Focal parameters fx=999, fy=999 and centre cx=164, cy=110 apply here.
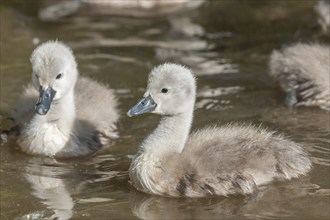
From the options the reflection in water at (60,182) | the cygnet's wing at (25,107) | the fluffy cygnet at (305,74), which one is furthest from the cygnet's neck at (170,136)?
the fluffy cygnet at (305,74)

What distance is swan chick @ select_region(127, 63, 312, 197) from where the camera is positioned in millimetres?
6953

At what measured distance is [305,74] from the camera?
8883 millimetres

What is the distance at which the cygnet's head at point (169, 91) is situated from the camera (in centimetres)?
720

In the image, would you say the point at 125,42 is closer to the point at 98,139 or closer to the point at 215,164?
the point at 98,139

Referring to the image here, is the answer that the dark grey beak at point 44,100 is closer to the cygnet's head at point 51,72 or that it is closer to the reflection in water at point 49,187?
the cygnet's head at point 51,72

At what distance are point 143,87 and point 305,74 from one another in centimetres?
161

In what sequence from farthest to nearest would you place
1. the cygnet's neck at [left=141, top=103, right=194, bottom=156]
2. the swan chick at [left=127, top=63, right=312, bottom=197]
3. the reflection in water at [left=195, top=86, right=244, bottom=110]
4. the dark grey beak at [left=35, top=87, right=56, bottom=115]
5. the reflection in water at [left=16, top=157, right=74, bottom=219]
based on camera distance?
the reflection in water at [left=195, top=86, right=244, bottom=110], the dark grey beak at [left=35, top=87, right=56, bottom=115], the cygnet's neck at [left=141, top=103, right=194, bottom=156], the swan chick at [left=127, top=63, right=312, bottom=197], the reflection in water at [left=16, top=157, right=74, bottom=219]

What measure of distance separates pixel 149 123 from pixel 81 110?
0.61 meters

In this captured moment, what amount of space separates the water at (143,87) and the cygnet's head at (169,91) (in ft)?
2.06

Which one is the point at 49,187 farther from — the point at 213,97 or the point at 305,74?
the point at 305,74

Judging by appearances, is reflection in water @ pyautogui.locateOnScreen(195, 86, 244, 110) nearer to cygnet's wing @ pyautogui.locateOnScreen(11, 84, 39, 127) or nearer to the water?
the water

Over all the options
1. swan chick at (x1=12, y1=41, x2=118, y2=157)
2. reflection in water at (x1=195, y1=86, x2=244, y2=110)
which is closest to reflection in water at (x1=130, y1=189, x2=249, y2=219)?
swan chick at (x1=12, y1=41, x2=118, y2=157)

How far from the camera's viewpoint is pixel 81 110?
28.4ft

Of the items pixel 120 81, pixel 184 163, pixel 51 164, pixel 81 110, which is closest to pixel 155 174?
pixel 184 163
